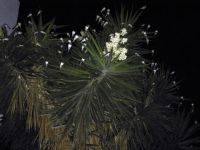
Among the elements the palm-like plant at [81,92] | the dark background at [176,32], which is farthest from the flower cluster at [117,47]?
the dark background at [176,32]

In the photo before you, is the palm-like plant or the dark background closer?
the palm-like plant

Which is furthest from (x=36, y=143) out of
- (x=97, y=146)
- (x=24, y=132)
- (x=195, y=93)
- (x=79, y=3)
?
(x=79, y=3)

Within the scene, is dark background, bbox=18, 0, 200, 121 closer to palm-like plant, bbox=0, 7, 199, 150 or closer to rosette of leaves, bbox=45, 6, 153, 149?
palm-like plant, bbox=0, 7, 199, 150

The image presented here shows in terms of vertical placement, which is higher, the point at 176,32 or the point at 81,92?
the point at 176,32

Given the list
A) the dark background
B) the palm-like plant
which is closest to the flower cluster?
the palm-like plant

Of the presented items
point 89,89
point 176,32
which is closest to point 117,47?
point 89,89

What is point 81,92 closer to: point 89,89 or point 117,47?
point 89,89

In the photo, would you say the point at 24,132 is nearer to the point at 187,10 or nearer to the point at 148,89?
the point at 148,89

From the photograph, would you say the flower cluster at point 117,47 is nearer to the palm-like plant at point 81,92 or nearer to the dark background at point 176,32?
the palm-like plant at point 81,92

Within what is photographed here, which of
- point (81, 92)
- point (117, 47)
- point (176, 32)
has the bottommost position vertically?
point (81, 92)
